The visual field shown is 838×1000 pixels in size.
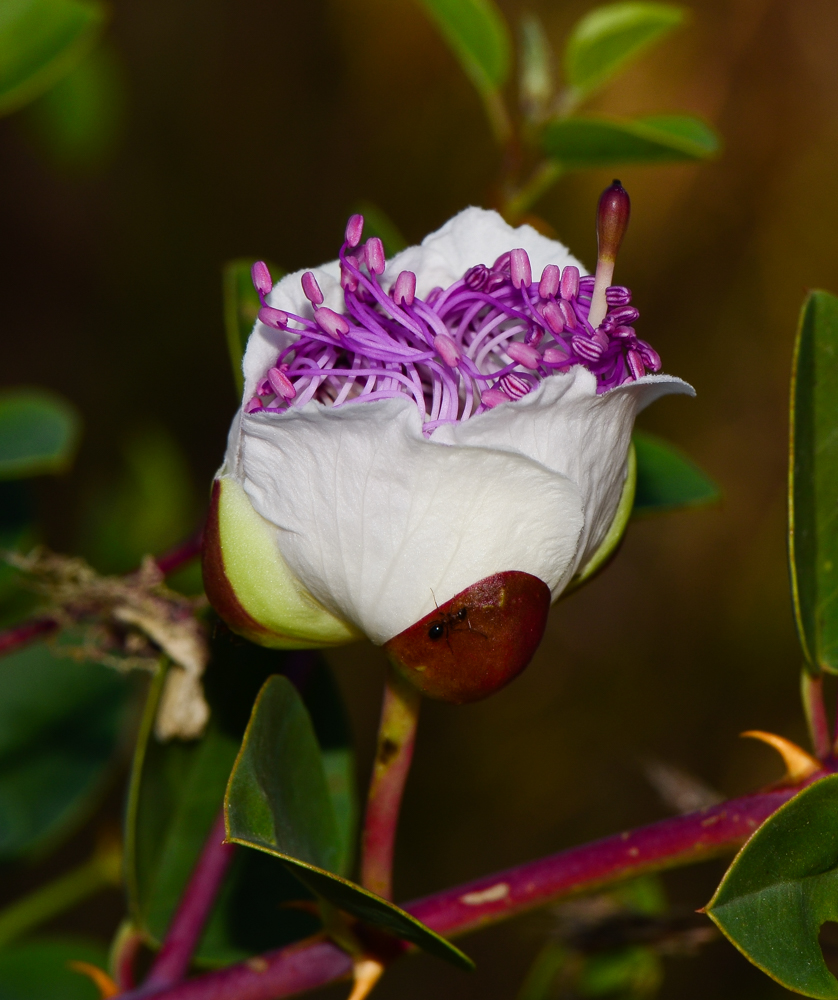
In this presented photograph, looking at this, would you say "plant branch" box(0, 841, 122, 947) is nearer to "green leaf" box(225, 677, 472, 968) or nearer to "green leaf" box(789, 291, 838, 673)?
"green leaf" box(225, 677, 472, 968)

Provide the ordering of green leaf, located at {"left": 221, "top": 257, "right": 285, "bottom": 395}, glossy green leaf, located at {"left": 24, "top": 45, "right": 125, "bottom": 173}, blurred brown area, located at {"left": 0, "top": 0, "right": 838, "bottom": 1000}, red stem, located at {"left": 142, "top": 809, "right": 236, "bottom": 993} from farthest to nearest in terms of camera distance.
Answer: blurred brown area, located at {"left": 0, "top": 0, "right": 838, "bottom": 1000} → glossy green leaf, located at {"left": 24, "top": 45, "right": 125, "bottom": 173} → green leaf, located at {"left": 221, "top": 257, "right": 285, "bottom": 395} → red stem, located at {"left": 142, "top": 809, "right": 236, "bottom": 993}

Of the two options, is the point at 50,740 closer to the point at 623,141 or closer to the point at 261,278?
the point at 261,278

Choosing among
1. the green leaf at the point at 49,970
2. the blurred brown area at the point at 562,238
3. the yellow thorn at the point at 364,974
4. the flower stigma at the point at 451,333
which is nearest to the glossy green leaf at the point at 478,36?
the flower stigma at the point at 451,333

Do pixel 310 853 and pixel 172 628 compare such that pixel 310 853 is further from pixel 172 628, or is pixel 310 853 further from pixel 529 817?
pixel 529 817

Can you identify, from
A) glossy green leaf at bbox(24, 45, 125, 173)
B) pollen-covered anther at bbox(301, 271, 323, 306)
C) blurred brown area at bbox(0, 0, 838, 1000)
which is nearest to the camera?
pollen-covered anther at bbox(301, 271, 323, 306)

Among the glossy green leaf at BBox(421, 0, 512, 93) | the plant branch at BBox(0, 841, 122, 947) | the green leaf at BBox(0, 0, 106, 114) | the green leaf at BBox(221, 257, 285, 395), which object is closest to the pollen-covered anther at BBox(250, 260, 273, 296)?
the green leaf at BBox(221, 257, 285, 395)

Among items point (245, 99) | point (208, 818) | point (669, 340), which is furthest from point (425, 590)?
point (245, 99)

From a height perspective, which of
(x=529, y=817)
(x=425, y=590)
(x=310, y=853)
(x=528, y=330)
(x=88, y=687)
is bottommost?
(x=529, y=817)
